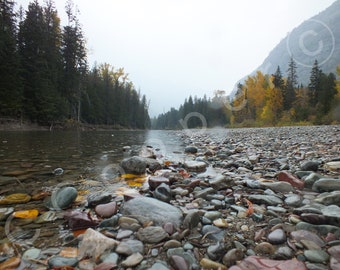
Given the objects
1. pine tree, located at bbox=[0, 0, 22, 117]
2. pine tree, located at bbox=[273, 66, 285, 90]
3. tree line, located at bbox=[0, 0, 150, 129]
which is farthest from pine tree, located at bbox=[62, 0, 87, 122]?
pine tree, located at bbox=[273, 66, 285, 90]

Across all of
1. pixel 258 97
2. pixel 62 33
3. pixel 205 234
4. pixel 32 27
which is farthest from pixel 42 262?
pixel 258 97

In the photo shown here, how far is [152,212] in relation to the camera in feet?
5.92

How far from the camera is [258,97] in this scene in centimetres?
4144

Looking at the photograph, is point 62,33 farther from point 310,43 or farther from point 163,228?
point 310,43

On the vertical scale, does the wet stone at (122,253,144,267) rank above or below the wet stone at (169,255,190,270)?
below

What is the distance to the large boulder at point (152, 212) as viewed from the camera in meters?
1.72

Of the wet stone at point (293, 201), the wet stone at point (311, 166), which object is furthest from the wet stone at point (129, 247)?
the wet stone at point (311, 166)

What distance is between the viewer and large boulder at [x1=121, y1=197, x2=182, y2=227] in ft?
5.64

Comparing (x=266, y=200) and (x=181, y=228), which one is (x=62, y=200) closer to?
(x=181, y=228)

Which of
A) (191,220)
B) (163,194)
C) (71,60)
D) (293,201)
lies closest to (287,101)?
(71,60)

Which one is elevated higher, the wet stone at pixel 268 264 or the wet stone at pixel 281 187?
the wet stone at pixel 281 187

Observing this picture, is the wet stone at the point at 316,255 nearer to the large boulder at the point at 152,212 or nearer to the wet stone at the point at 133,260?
the large boulder at the point at 152,212

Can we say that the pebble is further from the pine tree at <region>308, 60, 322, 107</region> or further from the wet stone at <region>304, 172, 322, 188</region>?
the pine tree at <region>308, 60, 322, 107</region>

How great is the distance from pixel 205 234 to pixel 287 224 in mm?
650
